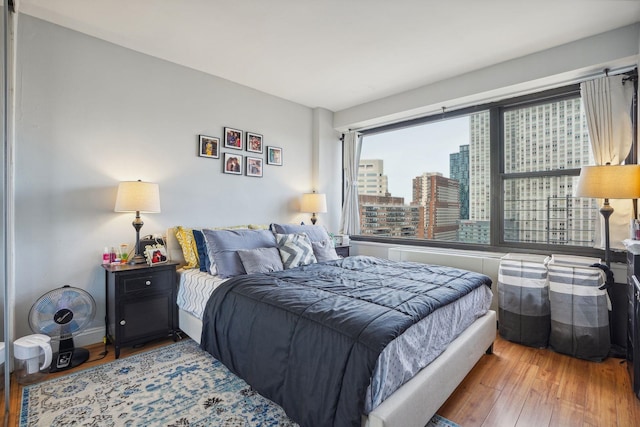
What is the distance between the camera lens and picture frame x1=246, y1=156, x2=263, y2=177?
3770mm

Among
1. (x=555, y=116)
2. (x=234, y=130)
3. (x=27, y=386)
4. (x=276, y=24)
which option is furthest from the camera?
(x=234, y=130)

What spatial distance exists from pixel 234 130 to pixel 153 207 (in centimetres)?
142

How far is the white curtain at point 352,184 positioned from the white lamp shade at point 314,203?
2.00 ft

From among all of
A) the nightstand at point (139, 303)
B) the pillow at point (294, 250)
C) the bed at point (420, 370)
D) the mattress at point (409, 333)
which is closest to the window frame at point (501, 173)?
Result: the mattress at point (409, 333)

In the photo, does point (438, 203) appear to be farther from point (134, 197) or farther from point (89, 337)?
point (89, 337)

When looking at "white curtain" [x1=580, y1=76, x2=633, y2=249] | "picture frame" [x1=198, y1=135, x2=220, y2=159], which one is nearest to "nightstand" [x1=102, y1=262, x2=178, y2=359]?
"picture frame" [x1=198, y1=135, x2=220, y2=159]

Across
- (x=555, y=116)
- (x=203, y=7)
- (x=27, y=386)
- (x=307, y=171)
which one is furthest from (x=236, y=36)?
(x=555, y=116)

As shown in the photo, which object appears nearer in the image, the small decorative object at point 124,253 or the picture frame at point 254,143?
the small decorative object at point 124,253

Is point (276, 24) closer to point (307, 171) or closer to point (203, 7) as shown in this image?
point (203, 7)

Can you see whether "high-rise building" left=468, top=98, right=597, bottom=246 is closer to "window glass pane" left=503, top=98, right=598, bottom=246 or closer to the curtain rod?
"window glass pane" left=503, top=98, right=598, bottom=246

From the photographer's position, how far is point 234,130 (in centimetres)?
362

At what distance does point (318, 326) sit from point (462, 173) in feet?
9.96

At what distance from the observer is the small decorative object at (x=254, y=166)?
3.77 meters

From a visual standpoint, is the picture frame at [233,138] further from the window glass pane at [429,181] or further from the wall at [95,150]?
Answer: the window glass pane at [429,181]
